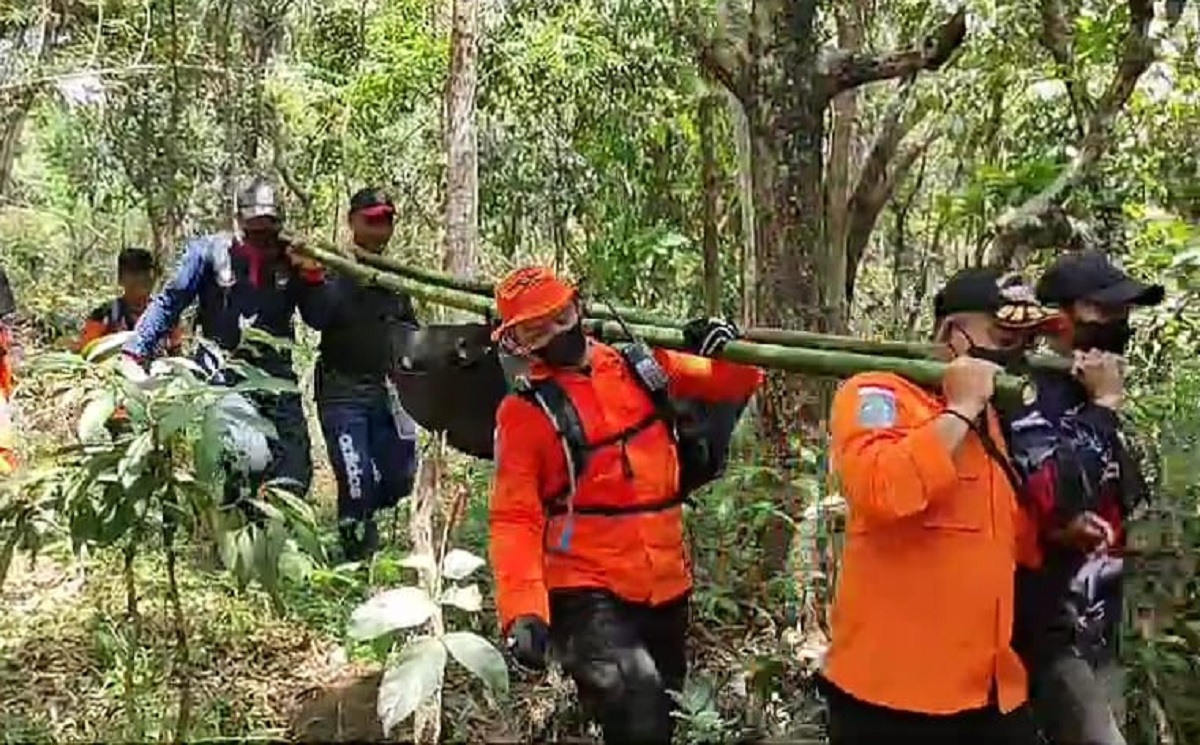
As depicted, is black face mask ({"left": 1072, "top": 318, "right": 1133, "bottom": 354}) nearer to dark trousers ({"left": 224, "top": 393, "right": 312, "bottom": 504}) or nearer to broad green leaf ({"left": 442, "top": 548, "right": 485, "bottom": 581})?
broad green leaf ({"left": 442, "top": 548, "right": 485, "bottom": 581})

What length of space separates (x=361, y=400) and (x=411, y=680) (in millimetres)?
4102

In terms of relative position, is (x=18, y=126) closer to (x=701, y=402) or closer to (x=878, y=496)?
(x=701, y=402)

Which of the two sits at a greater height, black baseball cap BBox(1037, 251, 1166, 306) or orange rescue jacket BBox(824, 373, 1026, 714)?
black baseball cap BBox(1037, 251, 1166, 306)

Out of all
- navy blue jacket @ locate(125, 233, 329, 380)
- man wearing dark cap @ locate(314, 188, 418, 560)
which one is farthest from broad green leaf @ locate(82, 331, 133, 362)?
man wearing dark cap @ locate(314, 188, 418, 560)

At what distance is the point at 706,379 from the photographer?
454 cm

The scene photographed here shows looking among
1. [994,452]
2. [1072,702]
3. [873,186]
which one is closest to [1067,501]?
[994,452]

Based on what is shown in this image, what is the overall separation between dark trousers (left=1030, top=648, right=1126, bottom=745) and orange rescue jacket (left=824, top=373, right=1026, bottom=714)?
0.31 meters

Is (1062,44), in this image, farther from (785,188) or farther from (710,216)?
(710,216)

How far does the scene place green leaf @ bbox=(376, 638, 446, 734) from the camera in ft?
9.73

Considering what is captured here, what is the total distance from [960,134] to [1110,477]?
788 centimetres

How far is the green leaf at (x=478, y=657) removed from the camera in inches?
121

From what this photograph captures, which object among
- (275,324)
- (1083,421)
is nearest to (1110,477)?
(1083,421)

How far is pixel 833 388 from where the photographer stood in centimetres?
622

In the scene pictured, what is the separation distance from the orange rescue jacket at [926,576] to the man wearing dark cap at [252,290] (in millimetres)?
3476
